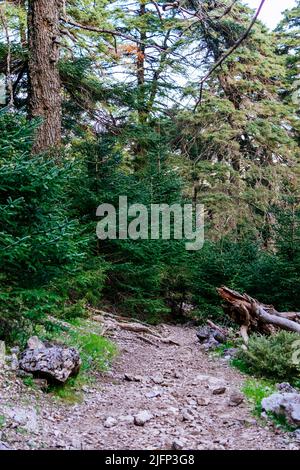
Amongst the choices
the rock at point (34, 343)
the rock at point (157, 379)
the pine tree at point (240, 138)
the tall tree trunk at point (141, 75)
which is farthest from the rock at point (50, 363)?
the pine tree at point (240, 138)

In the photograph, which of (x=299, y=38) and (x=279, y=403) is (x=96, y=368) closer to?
(x=279, y=403)

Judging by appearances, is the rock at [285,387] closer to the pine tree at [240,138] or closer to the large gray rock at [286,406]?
the large gray rock at [286,406]

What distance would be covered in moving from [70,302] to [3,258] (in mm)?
3764

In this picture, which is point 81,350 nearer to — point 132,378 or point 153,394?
point 132,378

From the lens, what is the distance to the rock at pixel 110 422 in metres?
3.44

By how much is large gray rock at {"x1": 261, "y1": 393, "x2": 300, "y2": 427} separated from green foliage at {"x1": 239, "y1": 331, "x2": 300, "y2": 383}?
1483 mm

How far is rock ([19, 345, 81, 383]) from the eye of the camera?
397cm

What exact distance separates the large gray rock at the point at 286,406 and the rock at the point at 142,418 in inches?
43.1

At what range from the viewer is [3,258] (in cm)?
403

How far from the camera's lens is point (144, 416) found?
3582 millimetres

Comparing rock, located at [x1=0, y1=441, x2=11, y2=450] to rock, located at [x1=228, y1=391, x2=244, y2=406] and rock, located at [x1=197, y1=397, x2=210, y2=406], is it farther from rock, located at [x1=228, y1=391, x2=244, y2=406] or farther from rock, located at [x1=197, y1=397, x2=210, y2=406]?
rock, located at [x1=228, y1=391, x2=244, y2=406]

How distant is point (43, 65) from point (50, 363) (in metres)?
5.66

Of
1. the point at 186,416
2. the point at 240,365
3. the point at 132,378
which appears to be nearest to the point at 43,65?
the point at 132,378

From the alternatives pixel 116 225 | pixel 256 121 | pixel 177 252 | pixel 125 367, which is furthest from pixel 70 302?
pixel 256 121
